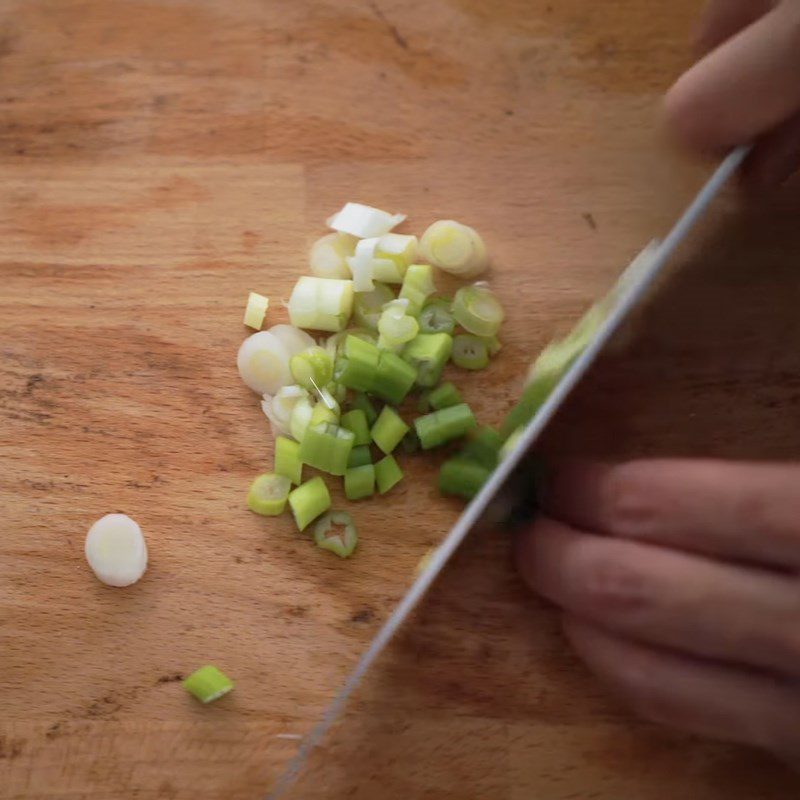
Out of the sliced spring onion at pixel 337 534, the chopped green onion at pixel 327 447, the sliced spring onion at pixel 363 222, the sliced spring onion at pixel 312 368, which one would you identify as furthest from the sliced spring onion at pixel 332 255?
the sliced spring onion at pixel 337 534

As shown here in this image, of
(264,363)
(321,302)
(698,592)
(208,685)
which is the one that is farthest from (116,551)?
(698,592)

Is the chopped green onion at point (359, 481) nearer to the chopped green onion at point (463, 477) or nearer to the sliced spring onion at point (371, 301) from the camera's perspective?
the chopped green onion at point (463, 477)

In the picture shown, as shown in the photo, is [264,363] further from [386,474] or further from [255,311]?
[386,474]

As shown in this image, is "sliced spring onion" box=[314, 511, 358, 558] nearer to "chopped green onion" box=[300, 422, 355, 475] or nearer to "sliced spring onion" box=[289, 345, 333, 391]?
"chopped green onion" box=[300, 422, 355, 475]

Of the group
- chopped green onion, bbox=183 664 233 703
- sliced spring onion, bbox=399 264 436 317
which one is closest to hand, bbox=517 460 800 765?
sliced spring onion, bbox=399 264 436 317

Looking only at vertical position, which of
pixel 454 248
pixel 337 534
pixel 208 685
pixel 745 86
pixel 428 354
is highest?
pixel 745 86

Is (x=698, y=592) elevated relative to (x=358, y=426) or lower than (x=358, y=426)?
elevated
